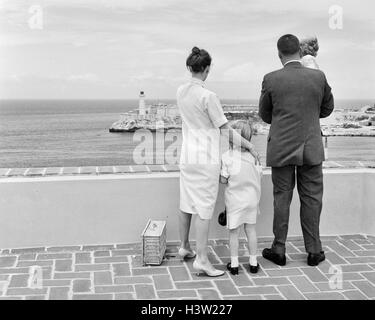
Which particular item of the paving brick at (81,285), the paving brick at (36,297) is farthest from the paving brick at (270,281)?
the paving brick at (36,297)

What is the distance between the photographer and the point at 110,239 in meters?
3.99

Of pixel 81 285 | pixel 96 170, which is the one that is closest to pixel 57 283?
pixel 81 285

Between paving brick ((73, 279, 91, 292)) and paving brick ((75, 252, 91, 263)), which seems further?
paving brick ((75, 252, 91, 263))

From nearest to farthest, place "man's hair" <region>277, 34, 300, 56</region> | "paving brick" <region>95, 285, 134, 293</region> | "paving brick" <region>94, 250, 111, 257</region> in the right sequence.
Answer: "paving brick" <region>95, 285, 134, 293</region>
"man's hair" <region>277, 34, 300, 56</region>
"paving brick" <region>94, 250, 111, 257</region>

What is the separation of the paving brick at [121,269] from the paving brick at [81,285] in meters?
0.20

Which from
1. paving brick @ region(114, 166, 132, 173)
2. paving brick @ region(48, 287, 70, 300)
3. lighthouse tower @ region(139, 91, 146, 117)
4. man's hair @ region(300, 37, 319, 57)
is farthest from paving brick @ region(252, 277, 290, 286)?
lighthouse tower @ region(139, 91, 146, 117)

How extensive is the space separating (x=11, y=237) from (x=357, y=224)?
2451mm

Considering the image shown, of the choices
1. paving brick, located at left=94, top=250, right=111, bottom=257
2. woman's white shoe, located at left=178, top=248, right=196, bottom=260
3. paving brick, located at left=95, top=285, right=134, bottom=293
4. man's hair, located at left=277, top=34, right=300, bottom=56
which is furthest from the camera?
paving brick, located at left=94, top=250, right=111, bottom=257

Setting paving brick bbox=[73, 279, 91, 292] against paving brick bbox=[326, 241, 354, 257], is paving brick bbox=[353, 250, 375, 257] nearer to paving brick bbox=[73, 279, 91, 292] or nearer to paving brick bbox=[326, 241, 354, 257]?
paving brick bbox=[326, 241, 354, 257]

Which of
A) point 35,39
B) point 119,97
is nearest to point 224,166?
point 119,97

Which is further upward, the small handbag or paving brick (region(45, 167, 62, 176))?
paving brick (region(45, 167, 62, 176))

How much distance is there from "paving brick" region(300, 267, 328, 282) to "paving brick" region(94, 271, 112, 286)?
1.15m

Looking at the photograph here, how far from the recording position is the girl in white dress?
11.1 feet

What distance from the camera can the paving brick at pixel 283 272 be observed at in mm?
3420
